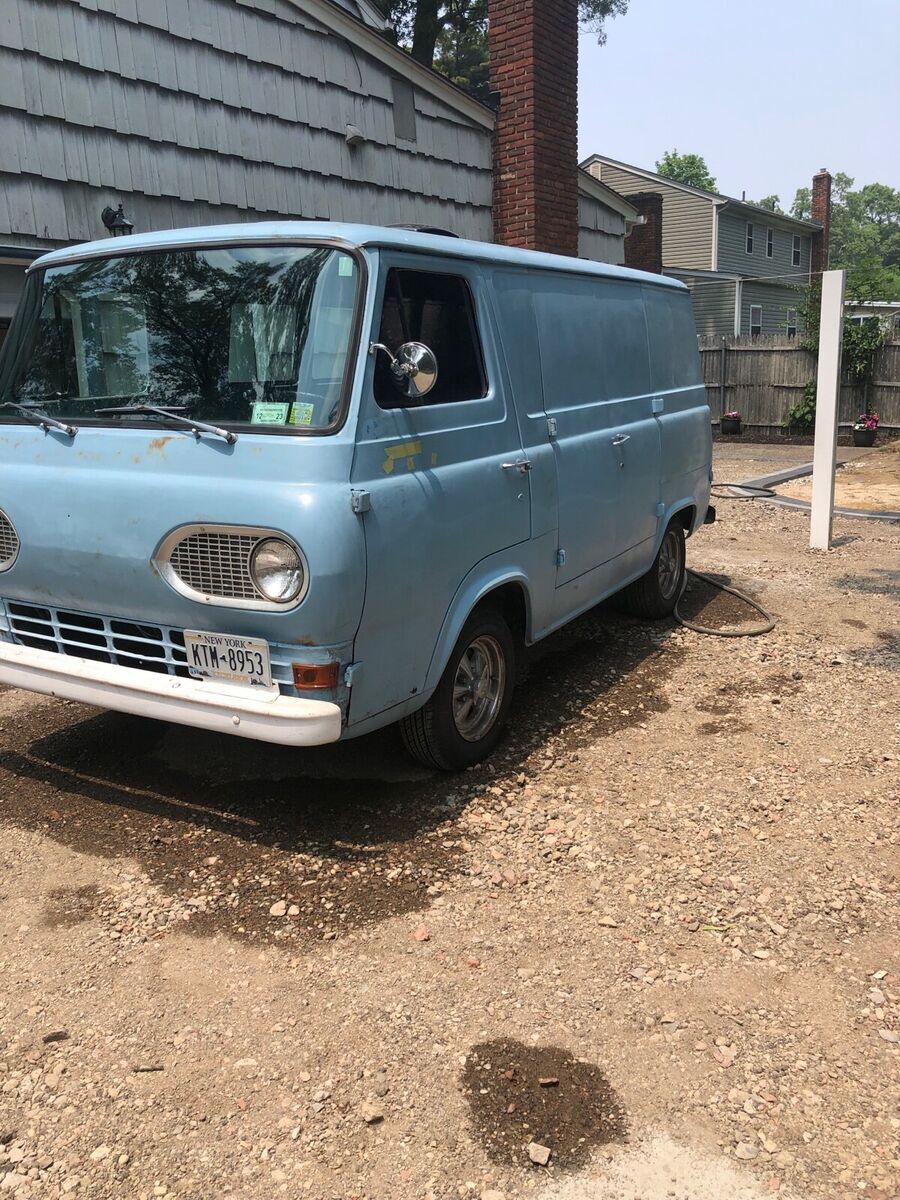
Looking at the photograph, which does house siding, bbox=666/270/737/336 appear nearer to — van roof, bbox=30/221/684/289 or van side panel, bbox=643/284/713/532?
van side panel, bbox=643/284/713/532

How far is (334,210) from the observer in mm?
8672

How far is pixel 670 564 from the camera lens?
→ 6.80m

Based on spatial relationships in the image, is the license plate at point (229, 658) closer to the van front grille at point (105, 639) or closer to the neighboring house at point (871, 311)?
the van front grille at point (105, 639)

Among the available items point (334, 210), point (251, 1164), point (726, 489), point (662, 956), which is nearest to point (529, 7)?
point (334, 210)

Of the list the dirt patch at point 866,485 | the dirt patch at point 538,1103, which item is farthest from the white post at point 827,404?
the dirt patch at point 538,1103

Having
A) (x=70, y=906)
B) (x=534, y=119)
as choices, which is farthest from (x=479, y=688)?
(x=534, y=119)

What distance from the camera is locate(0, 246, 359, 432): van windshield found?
3430 millimetres

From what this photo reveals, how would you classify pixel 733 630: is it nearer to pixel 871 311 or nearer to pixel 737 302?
pixel 871 311

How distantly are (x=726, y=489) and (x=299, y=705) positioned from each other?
9999 mm

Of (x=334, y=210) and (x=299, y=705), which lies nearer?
(x=299, y=705)

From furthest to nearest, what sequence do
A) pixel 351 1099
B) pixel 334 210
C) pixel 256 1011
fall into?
pixel 334 210 → pixel 256 1011 → pixel 351 1099

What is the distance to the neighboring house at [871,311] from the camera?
20436 millimetres

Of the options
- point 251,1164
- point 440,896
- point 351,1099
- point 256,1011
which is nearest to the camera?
point 251,1164

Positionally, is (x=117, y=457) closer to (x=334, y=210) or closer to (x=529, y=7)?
(x=334, y=210)
